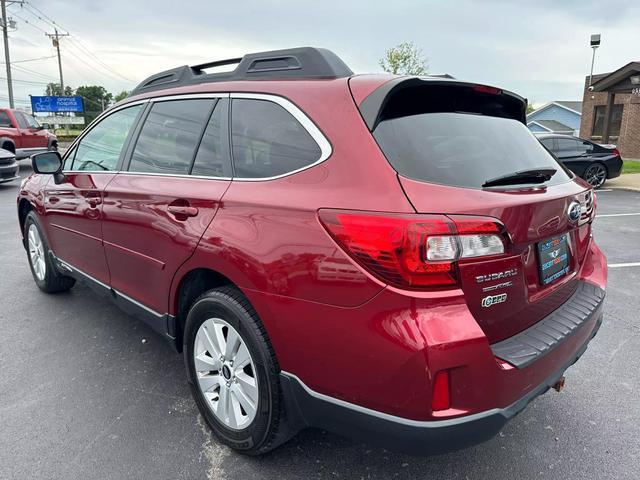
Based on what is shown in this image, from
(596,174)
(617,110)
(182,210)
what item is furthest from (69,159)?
(617,110)

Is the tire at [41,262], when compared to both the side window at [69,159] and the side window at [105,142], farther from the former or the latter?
the side window at [105,142]

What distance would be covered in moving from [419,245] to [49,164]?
3379 mm

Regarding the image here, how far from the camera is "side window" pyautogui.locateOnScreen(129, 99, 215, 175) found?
8.53 ft

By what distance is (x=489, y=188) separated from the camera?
72.4 inches

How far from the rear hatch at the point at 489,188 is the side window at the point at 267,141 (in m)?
0.32

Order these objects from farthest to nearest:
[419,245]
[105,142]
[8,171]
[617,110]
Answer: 1. [617,110]
2. [8,171]
3. [105,142]
4. [419,245]

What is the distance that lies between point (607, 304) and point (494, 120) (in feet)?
9.45

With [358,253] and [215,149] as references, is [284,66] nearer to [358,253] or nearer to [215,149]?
[215,149]

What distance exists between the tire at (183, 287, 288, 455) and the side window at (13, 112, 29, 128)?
16.6 metres

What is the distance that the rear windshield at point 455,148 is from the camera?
5.94 feet

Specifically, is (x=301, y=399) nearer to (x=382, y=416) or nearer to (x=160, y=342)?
(x=382, y=416)

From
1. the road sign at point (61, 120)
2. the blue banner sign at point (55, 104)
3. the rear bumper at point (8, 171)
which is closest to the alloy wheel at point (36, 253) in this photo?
the rear bumper at point (8, 171)

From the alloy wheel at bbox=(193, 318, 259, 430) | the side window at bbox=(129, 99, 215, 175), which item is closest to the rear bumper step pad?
the alloy wheel at bbox=(193, 318, 259, 430)

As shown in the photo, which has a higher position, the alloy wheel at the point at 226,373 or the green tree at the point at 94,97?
the green tree at the point at 94,97
